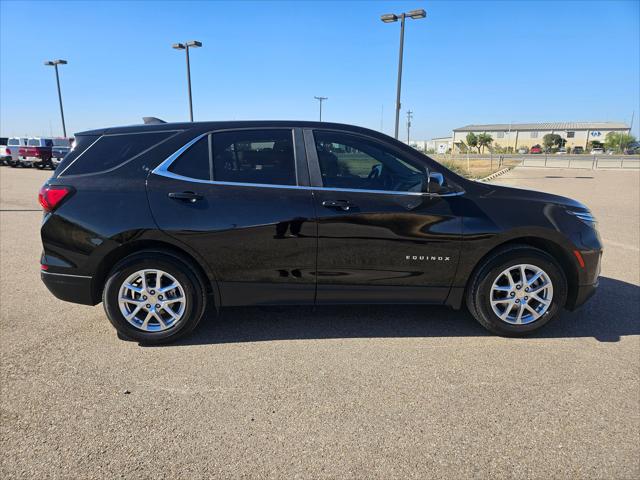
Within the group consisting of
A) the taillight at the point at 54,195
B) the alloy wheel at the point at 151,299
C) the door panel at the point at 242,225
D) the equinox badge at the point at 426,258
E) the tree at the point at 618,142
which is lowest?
the alloy wheel at the point at 151,299

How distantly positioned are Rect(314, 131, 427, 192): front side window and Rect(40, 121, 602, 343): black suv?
0.03ft

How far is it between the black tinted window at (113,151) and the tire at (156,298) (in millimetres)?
779

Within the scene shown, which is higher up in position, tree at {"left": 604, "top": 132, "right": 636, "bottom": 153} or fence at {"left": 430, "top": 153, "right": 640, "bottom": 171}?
tree at {"left": 604, "top": 132, "right": 636, "bottom": 153}

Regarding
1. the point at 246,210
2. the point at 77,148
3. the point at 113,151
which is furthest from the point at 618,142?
the point at 77,148

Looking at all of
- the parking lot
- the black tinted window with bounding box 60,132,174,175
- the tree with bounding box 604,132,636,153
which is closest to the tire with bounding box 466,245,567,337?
the parking lot

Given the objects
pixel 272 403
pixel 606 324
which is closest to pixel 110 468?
pixel 272 403

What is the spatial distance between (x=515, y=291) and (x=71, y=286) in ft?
11.9

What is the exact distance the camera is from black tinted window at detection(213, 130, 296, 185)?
348 centimetres

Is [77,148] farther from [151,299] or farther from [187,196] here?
[151,299]

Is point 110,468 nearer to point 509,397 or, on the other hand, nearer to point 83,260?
point 83,260

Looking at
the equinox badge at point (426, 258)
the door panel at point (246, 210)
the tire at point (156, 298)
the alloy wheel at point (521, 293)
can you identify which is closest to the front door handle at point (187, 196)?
the door panel at point (246, 210)

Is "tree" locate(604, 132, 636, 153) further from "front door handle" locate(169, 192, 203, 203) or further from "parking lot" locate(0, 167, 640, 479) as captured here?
"front door handle" locate(169, 192, 203, 203)

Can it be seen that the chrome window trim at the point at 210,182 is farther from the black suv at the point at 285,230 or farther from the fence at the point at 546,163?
the fence at the point at 546,163

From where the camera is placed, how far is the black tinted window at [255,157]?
3.48 metres
